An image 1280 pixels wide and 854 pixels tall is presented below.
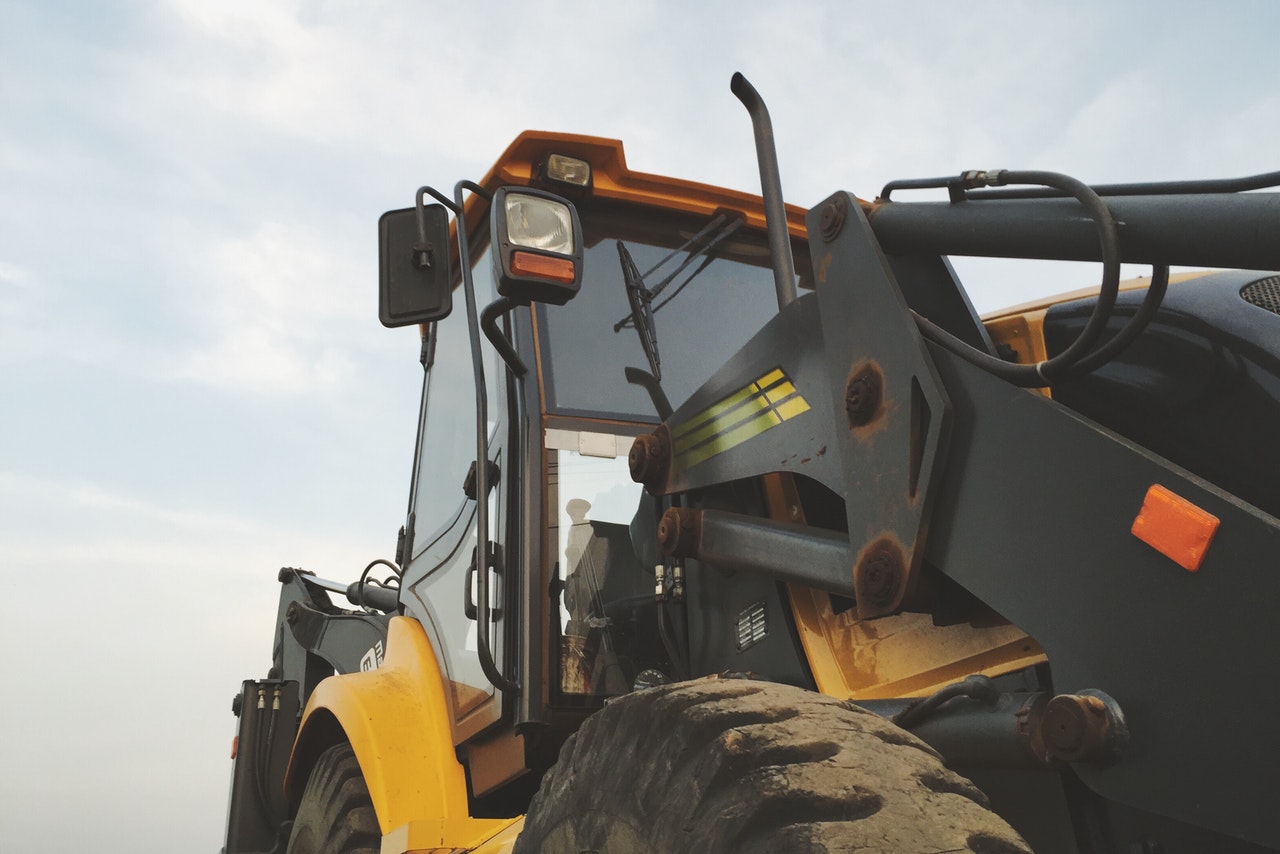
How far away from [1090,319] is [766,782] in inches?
30.6

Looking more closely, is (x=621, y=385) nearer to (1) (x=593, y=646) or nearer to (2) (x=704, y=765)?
(1) (x=593, y=646)

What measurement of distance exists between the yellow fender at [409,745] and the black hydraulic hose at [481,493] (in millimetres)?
324

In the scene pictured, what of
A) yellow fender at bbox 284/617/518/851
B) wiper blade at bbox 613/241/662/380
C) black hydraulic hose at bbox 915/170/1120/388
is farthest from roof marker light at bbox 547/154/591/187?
black hydraulic hose at bbox 915/170/1120/388

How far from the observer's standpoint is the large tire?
143cm

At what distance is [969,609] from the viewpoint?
1.87m

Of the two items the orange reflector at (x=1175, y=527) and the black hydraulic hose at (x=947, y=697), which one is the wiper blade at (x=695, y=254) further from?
the orange reflector at (x=1175, y=527)

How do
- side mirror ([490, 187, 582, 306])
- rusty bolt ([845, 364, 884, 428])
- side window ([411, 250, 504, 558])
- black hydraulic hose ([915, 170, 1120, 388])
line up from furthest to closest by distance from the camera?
side window ([411, 250, 504, 558]), side mirror ([490, 187, 582, 306]), rusty bolt ([845, 364, 884, 428]), black hydraulic hose ([915, 170, 1120, 388])

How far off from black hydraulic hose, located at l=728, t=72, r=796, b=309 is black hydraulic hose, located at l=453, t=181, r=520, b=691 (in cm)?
78

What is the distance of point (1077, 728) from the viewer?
1.50 meters

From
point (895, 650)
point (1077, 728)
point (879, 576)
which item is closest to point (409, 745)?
point (895, 650)

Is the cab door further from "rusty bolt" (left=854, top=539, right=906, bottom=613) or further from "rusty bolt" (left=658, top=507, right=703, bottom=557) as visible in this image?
"rusty bolt" (left=854, top=539, right=906, bottom=613)

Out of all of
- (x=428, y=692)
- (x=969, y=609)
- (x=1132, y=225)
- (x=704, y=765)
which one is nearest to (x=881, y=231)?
(x=1132, y=225)

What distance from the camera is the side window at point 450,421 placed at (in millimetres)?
3363

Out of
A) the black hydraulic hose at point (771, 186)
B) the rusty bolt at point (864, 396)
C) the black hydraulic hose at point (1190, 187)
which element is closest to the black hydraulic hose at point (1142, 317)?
the black hydraulic hose at point (1190, 187)
